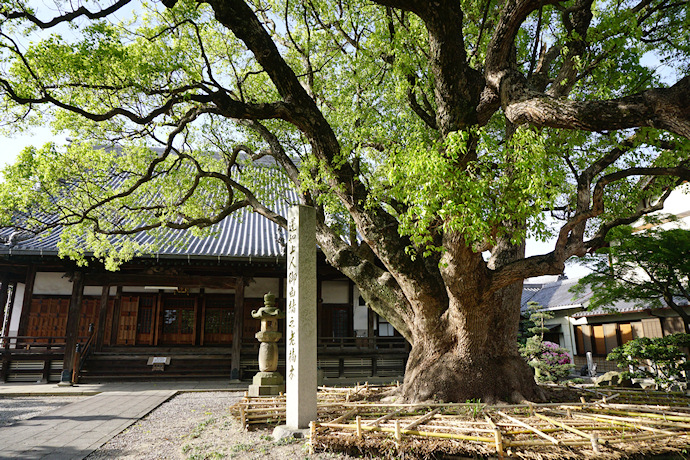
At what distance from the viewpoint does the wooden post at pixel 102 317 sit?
1301 cm

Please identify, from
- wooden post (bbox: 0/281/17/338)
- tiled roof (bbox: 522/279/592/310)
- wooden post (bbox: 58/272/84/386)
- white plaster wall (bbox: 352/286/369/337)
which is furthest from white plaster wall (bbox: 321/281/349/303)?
tiled roof (bbox: 522/279/592/310)

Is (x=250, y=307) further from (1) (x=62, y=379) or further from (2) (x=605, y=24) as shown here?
(2) (x=605, y=24)

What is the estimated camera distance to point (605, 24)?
248 inches

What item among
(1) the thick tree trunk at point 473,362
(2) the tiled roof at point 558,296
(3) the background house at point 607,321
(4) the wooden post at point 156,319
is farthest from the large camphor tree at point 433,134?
(2) the tiled roof at point 558,296

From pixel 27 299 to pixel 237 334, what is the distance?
20.7ft

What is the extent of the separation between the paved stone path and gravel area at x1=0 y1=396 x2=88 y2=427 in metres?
0.31

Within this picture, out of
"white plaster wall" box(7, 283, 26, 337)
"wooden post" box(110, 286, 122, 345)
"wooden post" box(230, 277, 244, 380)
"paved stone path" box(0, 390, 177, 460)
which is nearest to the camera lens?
"paved stone path" box(0, 390, 177, 460)

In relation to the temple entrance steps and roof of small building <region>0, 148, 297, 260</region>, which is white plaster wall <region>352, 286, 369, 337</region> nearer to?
roof of small building <region>0, 148, 297, 260</region>

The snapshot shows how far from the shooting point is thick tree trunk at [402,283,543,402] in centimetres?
682

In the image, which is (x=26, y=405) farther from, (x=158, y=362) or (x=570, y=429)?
(x=570, y=429)

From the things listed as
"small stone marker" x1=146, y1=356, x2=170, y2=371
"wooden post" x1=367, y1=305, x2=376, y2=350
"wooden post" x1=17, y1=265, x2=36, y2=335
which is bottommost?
"small stone marker" x1=146, y1=356, x2=170, y2=371

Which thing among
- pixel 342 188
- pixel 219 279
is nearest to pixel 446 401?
pixel 342 188

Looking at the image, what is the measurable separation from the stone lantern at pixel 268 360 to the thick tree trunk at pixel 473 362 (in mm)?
2597

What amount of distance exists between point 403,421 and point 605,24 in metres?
6.44
